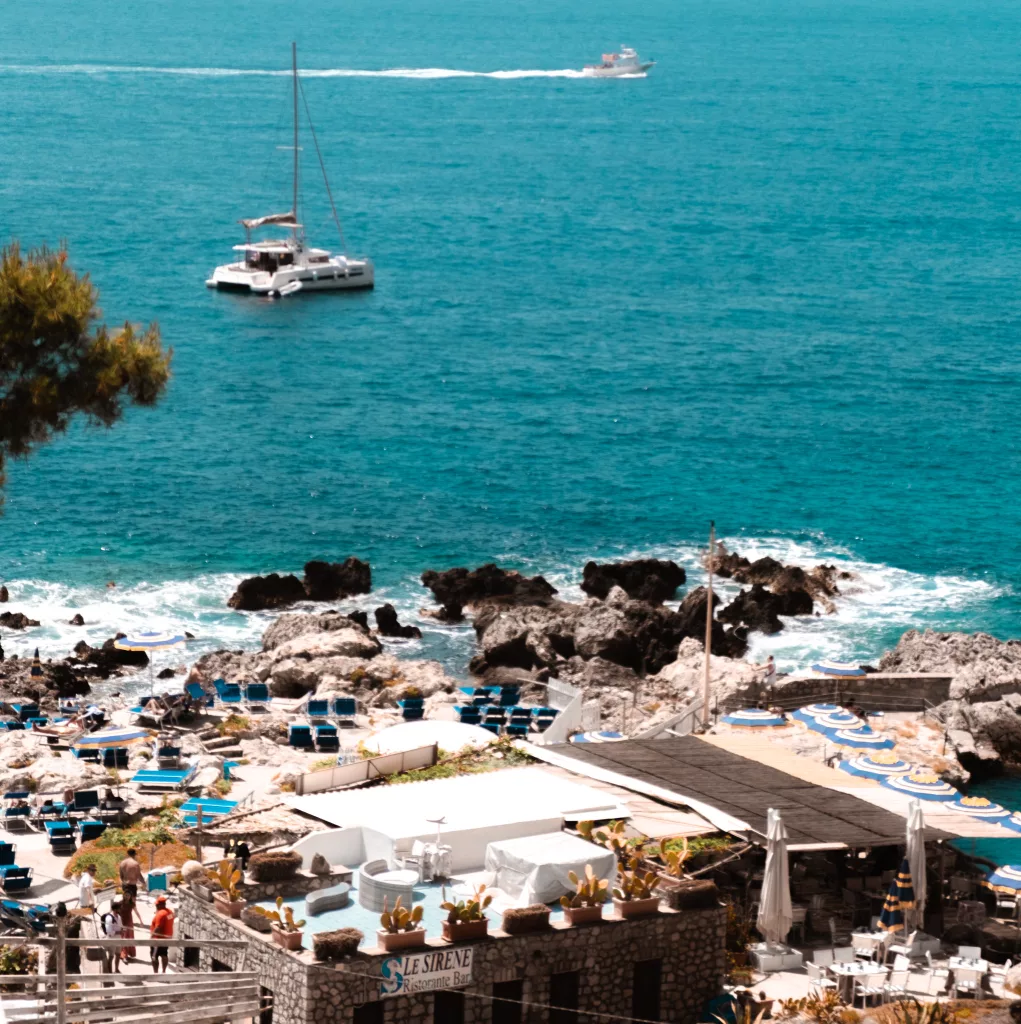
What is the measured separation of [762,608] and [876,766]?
21.2m

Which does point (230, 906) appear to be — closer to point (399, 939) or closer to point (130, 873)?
point (399, 939)

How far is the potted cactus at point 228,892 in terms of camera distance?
26062mm

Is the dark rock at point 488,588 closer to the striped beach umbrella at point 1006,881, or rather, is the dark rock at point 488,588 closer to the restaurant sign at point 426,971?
the striped beach umbrella at point 1006,881

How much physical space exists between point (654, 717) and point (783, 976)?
1706 cm

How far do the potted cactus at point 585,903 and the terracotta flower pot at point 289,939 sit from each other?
3.75 meters

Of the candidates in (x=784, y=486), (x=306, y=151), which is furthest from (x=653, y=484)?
(x=306, y=151)

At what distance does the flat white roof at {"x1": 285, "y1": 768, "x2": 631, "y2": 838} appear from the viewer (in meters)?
29.4

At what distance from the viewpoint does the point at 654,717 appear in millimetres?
46062

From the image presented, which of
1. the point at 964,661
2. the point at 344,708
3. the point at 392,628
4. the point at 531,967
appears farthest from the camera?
the point at 392,628

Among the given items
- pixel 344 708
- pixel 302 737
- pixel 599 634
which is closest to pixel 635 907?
pixel 302 737

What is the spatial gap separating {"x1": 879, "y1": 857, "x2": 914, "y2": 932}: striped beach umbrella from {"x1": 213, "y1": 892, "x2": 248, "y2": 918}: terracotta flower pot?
1052cm

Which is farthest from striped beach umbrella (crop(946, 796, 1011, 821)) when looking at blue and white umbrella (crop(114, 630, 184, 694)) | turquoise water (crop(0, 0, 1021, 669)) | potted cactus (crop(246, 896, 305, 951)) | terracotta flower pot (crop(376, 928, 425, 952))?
turquoise water (crop(0, 0, 1021, 669))

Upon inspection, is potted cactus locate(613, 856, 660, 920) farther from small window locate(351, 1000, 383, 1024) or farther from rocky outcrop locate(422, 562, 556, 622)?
rocky outcrop locate(422, 562, 556, 622)

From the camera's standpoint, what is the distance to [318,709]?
1748 inches
